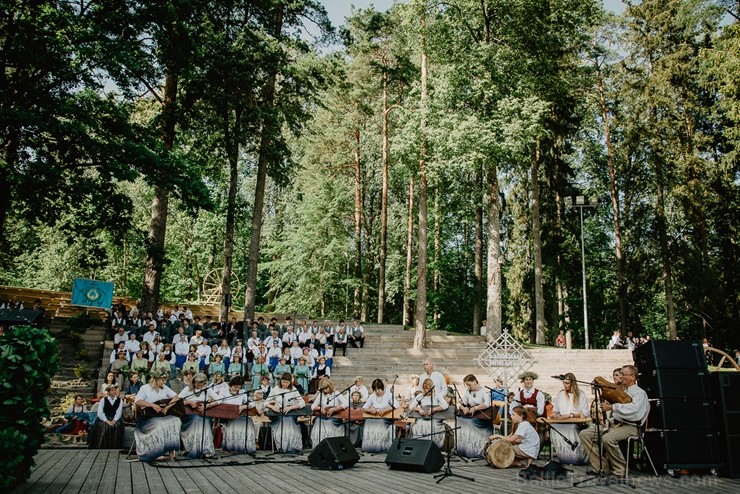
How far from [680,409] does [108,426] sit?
29.5 feet

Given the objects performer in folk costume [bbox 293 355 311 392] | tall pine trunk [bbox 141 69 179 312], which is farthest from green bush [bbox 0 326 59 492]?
tall pine trunk [bbox 141 69 179 312]

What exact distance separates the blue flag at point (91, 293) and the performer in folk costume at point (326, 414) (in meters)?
12.7

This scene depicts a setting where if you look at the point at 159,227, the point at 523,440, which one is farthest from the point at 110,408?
the point at 159,227

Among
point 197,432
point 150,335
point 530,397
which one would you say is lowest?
point 197,432

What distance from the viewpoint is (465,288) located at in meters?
35.9

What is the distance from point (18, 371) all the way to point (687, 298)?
23.6 m

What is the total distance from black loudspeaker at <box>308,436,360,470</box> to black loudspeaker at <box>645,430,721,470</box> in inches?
163

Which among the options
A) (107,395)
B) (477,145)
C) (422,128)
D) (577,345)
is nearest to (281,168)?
(422,128)

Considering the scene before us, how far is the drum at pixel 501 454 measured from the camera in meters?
7.95

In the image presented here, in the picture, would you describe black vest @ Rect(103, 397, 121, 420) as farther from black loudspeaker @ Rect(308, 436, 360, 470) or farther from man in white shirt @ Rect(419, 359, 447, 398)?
man in white shirt @ Rect(419, 359, 447, 398)

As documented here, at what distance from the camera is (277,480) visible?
22.0 feet

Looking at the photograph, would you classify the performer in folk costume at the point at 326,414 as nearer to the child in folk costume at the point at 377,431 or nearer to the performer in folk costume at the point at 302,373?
the child in folk costume at the point at 377,431

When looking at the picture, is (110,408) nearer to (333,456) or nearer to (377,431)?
(333,456)

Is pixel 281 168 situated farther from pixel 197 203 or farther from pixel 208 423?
pixel 208 423
